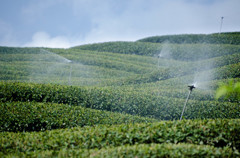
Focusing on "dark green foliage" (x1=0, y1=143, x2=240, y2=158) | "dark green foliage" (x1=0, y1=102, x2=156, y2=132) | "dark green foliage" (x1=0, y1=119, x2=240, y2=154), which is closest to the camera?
"dark green foliage" (x1=0, y1=143, x2=240, y2=158)

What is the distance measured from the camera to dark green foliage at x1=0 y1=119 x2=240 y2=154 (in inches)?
271

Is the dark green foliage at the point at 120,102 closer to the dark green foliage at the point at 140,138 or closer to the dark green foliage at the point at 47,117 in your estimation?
the dark green foliage at the point at 47,117

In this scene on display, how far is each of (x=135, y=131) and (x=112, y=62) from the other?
2234 centimetres

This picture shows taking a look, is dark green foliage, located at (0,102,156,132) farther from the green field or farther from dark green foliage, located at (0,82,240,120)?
dark green foliage, located at (0,82,240,120)

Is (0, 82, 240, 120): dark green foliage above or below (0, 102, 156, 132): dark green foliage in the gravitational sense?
above

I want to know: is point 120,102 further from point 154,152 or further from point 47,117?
point 154,152

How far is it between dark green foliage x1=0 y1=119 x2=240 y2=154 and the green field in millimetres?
27

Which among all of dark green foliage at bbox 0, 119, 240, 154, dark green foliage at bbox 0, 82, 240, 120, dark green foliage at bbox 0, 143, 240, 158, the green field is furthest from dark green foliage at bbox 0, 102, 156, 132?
dark green foliage at bbox 0, 143, 240, 158

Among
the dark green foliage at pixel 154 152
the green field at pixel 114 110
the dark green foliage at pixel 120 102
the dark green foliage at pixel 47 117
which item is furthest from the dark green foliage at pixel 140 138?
the dark green foliage at pixel 120 102

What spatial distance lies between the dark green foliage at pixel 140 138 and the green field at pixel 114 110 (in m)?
0.03

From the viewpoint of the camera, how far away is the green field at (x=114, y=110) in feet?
22.2

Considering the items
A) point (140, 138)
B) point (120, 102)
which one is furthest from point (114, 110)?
point (140, 138)

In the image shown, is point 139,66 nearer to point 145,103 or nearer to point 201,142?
point 145,103

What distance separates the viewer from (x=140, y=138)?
687 cm
